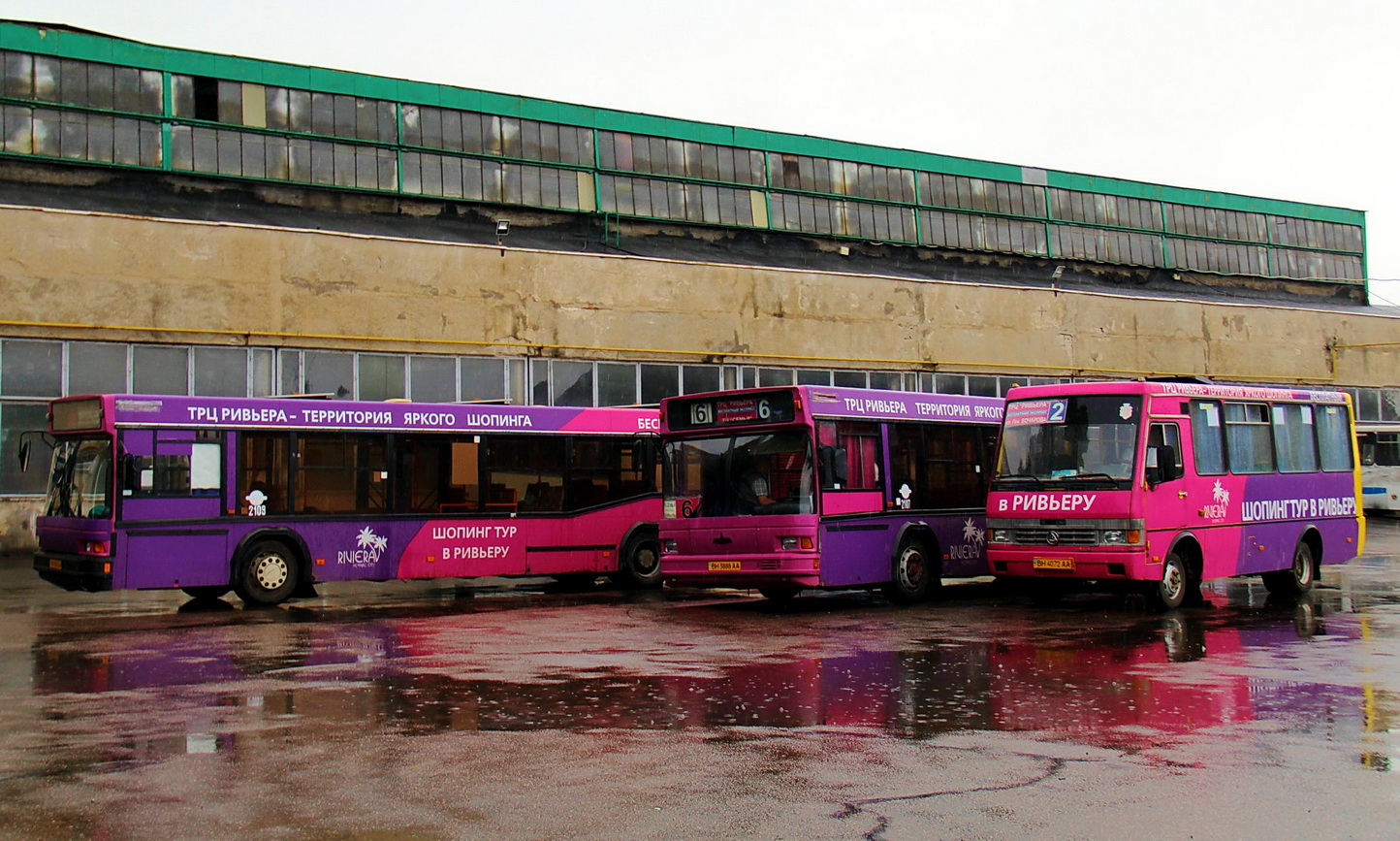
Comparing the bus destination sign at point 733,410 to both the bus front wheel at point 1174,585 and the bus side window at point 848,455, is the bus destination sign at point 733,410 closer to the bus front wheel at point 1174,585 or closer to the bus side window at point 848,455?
the bus side window at point 848,455

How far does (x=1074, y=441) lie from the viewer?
16219 millimetres

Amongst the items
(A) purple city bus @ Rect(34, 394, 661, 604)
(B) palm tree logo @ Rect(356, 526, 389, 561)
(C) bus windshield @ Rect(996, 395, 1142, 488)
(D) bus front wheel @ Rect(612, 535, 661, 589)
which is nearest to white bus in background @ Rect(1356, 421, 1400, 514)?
(D) bus front wheel @ Rect(612, 535, 661, 589)

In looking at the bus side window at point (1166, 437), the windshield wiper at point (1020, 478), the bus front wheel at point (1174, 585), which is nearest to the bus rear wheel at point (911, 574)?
the windshield wiper at point (1020, 478)

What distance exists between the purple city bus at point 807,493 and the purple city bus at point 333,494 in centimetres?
334

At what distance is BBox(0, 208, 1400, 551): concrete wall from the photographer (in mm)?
26531

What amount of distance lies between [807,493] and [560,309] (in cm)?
1651

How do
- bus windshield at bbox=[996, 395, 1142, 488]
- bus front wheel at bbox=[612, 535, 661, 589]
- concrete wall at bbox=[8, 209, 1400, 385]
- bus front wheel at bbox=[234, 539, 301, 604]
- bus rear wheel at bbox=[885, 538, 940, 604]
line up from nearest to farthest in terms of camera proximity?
bus windshield at bbox=[996, 395, 1142, 488]
bus front wheel at bbox=[234, 539, 301, 604]
bus rear wheel at bbox=[885, 538, 940, 604]
bus front wheel at bbox=[612, 535, 661, 589]
concrete wall at bbox=[8, 209, 1400, 385]

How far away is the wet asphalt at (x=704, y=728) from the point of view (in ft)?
19.6

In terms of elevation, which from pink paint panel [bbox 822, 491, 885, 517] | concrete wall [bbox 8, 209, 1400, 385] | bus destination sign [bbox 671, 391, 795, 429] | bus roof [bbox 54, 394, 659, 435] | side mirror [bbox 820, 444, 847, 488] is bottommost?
pink paint panel [bbox 822, 491, 885, 517]

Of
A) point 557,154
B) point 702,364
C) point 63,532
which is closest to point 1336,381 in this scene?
point 702,364

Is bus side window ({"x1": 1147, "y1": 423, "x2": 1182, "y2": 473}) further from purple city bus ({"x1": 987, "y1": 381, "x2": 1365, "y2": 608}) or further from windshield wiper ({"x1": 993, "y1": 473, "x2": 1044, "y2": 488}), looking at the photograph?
windshield wiper ({"x1": 993, "y1": 473, "x2": 1044, "y2": 488})

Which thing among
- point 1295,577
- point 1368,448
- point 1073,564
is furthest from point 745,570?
point 1368,448

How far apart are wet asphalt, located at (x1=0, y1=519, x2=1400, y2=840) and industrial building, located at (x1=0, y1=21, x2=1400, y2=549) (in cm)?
1365

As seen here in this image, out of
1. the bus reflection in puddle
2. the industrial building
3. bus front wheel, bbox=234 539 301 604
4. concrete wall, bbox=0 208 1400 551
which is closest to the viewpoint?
the bus reflection in puddle
